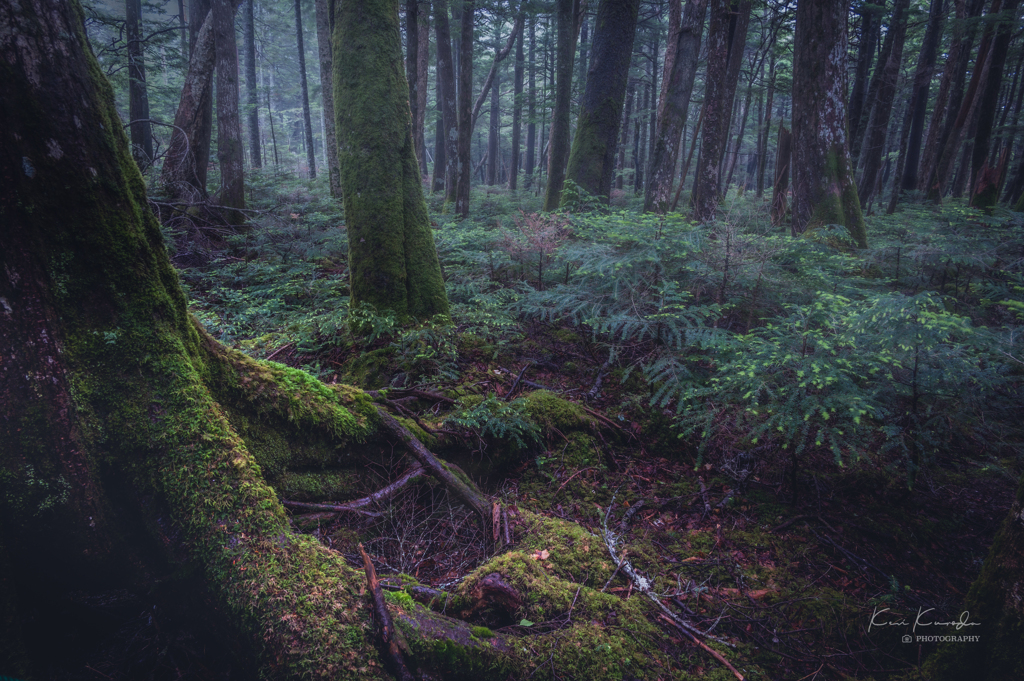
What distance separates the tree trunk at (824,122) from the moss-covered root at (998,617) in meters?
7.70

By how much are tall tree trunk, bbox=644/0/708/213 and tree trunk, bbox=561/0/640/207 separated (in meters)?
1.49

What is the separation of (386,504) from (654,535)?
211 cm

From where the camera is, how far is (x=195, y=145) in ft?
33.0

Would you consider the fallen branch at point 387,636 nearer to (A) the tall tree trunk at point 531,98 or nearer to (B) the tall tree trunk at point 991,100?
(B) the tall tree trunk at point 991,100

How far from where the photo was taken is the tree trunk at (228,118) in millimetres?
10000

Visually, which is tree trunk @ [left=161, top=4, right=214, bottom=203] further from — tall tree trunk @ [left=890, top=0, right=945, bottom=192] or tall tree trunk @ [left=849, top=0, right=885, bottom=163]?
tall tree trunk @ [left=890, top=0, right=945, bottom=192]

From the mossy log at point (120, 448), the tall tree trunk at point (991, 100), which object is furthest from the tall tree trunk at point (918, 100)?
the mossy log at point (120, 448)

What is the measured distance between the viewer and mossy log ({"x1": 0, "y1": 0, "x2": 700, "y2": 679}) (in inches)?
70.3

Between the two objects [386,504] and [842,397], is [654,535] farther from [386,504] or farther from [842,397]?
[386,504]

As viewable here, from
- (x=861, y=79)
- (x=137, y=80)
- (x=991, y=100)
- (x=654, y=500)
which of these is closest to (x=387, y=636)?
(x=654, y=500)

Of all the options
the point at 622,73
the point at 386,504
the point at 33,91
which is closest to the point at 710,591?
the point at 386,504

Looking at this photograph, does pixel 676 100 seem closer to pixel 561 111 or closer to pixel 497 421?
pixel 561 111

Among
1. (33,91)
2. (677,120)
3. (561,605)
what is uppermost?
(677,120)

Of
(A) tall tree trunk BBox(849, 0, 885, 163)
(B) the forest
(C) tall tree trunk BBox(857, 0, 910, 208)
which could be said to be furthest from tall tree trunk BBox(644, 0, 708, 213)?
(C) tall tree trunk BBox(857, 0, 910, 208)
